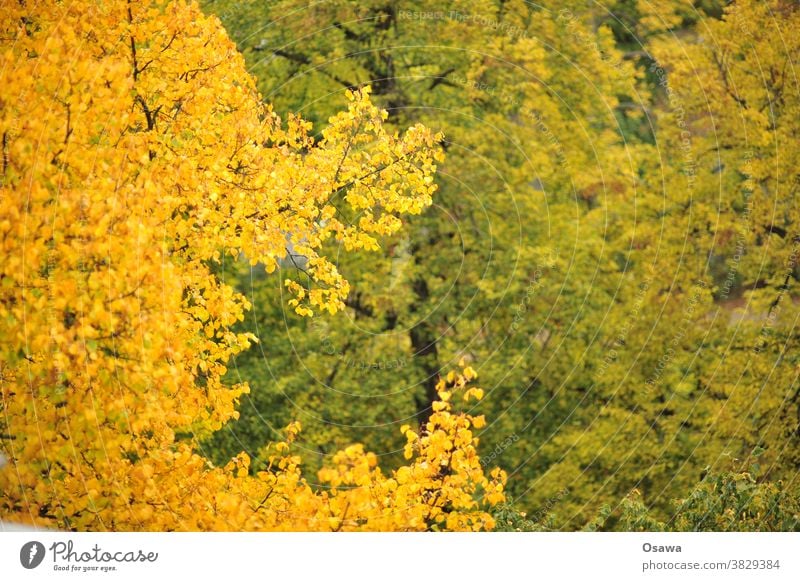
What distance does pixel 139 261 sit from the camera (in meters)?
9.45

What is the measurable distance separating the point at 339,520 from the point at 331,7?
882 centimetres

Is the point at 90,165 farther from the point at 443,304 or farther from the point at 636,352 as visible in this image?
the point at 636,352

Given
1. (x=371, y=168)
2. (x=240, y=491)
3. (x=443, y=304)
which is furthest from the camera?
(x=443, y=304)

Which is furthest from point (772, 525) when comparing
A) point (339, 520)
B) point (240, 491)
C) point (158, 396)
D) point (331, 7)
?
point (331, 7)

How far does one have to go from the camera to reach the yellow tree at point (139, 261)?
945 centimetres

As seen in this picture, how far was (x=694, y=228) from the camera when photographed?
16.5m
